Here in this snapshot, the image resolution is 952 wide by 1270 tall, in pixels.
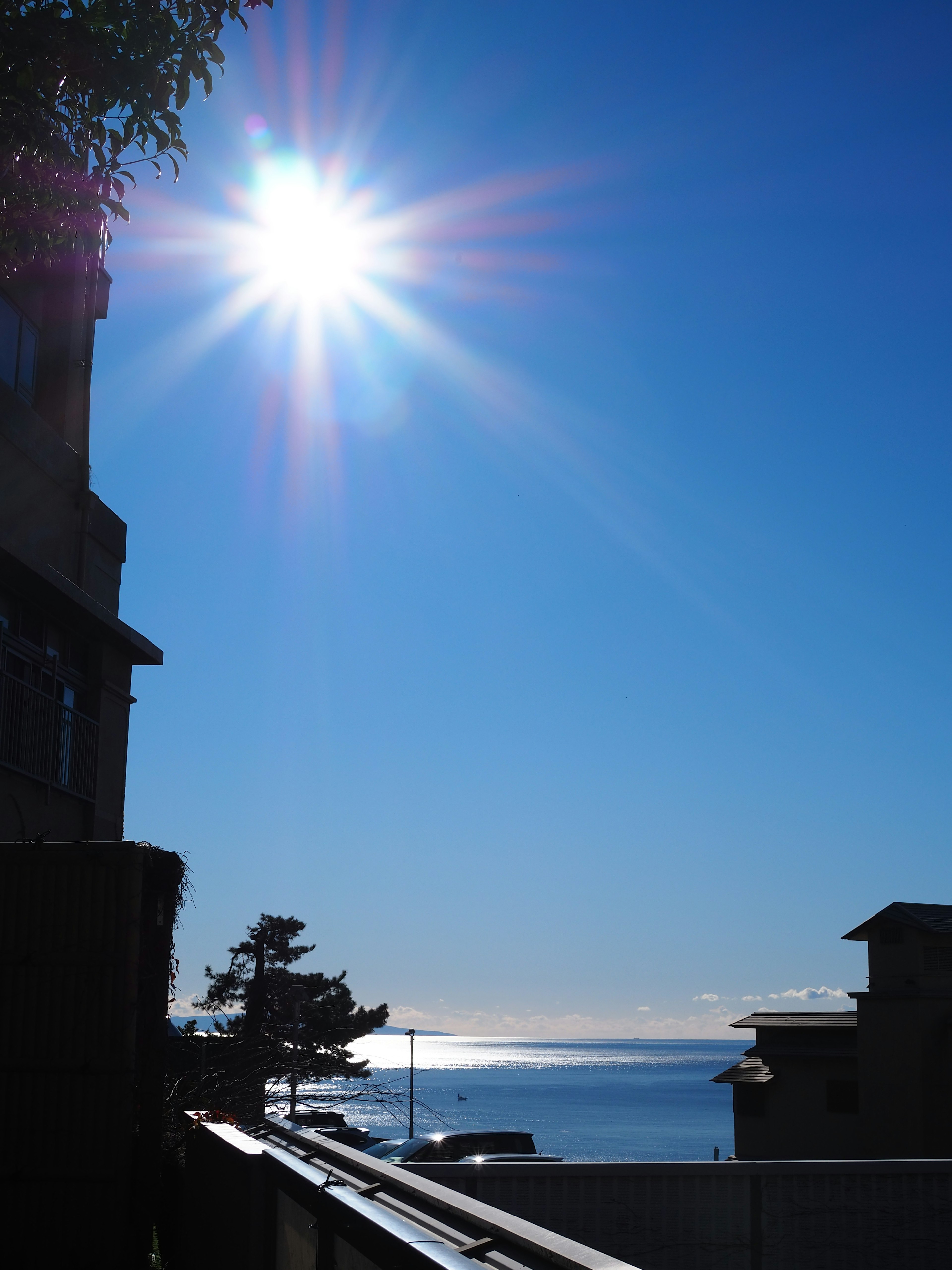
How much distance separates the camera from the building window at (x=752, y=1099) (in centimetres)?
3559

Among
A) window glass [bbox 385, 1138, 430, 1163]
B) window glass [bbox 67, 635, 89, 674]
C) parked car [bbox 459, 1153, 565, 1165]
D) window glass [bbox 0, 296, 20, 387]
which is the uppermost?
window glass [bbox 0, 296, 20, 387]

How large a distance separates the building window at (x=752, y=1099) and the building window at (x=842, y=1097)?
2170 millimetres

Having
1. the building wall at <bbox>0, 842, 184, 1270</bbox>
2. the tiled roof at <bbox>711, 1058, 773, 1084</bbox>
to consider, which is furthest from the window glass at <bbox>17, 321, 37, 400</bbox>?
the tiled roof at <bbox>711, 1058, 773, 1084</bbox>

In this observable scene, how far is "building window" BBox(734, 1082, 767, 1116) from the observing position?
3559 centimetres

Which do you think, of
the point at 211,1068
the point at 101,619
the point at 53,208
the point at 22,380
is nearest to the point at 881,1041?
the point at 211,1068

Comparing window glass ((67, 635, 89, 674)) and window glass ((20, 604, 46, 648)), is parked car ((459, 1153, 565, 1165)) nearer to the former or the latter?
window glass ((67, 635, 89, 674))

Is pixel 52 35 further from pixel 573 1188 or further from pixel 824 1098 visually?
pixel 824 1098

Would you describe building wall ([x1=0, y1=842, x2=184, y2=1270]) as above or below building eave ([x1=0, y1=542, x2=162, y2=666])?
below

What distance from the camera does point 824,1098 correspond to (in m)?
34.1

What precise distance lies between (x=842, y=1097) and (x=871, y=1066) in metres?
2.69

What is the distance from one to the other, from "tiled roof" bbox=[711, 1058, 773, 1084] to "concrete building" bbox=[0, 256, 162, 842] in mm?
25708

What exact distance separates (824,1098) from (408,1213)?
34.7 meters

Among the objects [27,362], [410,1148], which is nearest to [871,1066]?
[410,1148]

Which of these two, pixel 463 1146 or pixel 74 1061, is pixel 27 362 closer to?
pixel 74 1061
